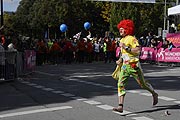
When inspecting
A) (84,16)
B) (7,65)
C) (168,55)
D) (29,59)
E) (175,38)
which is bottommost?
(7,65)

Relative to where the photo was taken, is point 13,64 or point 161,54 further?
point 161,54

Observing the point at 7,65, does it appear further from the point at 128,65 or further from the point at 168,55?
the point at 168,55

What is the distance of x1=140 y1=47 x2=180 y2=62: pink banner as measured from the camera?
86.1 ft

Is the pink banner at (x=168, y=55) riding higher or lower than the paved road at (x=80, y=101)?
higher

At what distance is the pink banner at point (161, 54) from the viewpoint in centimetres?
2624

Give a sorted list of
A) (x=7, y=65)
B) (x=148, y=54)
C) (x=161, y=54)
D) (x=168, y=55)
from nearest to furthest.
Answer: (x=7, y=65)
(x=168, y=55)
(x=161, y=54)
(x=148, y=54)

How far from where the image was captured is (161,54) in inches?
Answer: 1077

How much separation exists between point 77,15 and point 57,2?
5.93 meters

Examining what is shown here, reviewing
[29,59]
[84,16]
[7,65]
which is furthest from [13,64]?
[84,16]

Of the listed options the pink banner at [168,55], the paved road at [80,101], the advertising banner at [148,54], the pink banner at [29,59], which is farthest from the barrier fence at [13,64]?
the advertising banner at [148,54]

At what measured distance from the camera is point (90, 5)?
265 ft

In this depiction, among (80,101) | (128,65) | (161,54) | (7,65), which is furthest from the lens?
(161,54)

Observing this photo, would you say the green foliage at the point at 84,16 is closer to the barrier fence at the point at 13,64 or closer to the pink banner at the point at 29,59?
the pink banner at the point at 29,59

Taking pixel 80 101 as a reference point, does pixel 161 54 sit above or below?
above
